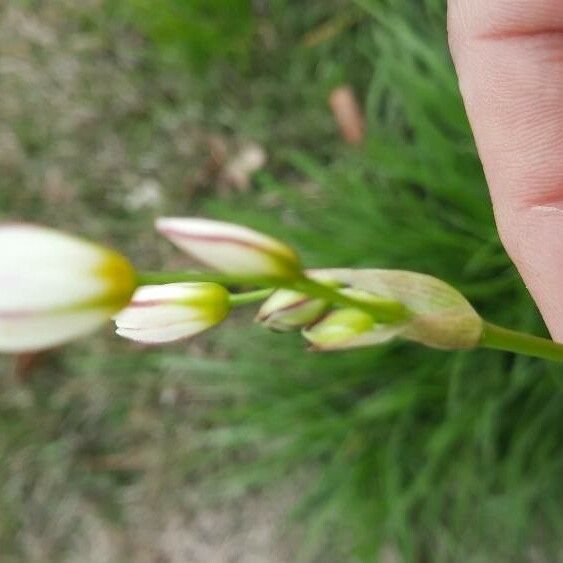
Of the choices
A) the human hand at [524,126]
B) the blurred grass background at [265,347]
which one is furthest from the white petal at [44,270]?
the blurred grass background at [265,347]

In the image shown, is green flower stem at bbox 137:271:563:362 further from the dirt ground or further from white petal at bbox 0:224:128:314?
the dirt ground

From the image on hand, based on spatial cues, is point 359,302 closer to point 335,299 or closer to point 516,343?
point 335,299

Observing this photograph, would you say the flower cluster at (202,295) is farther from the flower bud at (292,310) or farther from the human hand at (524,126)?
the human hand at (524,126)

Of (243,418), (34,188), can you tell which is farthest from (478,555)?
(34,188)

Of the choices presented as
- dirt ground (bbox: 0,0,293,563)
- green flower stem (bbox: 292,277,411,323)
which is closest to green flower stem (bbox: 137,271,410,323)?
green flower stem (bbox: 292,277,411,323)

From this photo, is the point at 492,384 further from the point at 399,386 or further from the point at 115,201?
the point at 115,201

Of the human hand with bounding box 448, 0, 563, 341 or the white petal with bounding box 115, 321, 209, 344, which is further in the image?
the human hand with bounding box 448, 0, 563, 341
